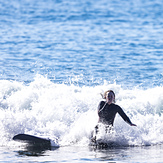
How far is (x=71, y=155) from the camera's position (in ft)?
33.0

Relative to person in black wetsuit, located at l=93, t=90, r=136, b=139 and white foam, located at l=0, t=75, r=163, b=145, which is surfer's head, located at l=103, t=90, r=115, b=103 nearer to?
person in black wetsuit, located at l=93, t=90, r=136, b=139

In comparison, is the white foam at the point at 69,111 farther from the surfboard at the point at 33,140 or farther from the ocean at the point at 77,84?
the surfboard at the point at 33,140

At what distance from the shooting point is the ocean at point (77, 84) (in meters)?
11.0

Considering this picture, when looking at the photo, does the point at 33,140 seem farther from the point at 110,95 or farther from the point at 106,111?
the point at 110,95

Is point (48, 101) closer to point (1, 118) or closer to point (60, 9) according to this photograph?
point (1, 118)

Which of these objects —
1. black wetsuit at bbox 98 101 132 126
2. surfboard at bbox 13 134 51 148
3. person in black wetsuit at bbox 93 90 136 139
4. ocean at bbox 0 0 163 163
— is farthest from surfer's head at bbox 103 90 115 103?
surfboard at bbox 13 134 51 148

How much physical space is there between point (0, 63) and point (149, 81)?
23.3 feet

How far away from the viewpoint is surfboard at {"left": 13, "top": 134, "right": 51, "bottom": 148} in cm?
1075

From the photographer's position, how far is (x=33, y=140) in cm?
1089

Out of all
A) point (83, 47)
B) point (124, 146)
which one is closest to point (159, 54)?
point (83, 47)

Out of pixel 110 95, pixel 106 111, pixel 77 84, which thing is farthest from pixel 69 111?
pixel 77 84

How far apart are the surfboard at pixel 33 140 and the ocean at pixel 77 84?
9.3 inches

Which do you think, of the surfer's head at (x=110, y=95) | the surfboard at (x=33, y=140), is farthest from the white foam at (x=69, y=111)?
the surfer's head at (x=110, y=95)

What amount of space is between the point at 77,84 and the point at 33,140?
6.44 metres
